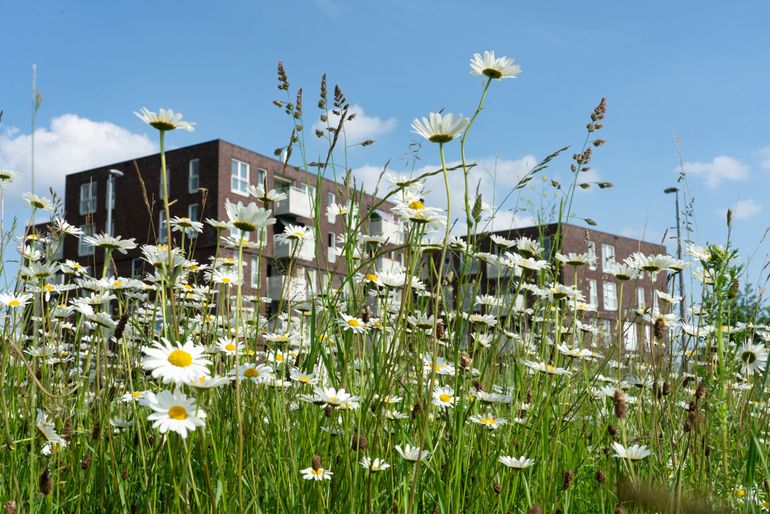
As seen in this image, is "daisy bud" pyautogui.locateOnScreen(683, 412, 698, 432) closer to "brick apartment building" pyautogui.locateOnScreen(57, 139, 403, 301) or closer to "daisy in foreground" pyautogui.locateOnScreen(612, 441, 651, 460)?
"daisy in foreground" pyautogui.locateOnScreen(612, 441, 651, 460)

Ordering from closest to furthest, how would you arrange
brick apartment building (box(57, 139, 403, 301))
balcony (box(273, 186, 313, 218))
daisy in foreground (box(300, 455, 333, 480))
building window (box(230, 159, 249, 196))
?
daisy in foreground (box(300, 455, 333, 480)), brick apartment building (box(57, 139, 403, 301)), building window (box(230, 159, 249, 196)), balcony (box(273, 186, 313, 218))

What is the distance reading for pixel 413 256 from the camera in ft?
5.85

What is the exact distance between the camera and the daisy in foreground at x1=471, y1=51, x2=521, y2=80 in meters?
2.04

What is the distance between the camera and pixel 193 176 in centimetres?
3381

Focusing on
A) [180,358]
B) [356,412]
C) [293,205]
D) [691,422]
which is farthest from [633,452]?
[293,205]

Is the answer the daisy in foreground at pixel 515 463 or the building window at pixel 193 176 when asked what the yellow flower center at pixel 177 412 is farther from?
the building window at pixel 193 176

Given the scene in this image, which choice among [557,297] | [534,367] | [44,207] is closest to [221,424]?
[534,367]

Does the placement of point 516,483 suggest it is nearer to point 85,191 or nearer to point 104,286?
point 104,286

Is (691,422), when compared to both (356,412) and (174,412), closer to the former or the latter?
(356,412)

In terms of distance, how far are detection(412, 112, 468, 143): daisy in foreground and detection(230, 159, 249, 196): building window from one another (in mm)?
31639

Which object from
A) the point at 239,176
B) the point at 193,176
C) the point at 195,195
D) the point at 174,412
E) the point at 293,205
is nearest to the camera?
the point at 174,412

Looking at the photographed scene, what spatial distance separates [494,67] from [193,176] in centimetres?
3315

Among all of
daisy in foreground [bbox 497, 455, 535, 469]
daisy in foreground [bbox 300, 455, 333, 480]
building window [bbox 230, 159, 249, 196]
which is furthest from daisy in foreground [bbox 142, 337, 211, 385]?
building window [bbox 230, 159, 249, 196]

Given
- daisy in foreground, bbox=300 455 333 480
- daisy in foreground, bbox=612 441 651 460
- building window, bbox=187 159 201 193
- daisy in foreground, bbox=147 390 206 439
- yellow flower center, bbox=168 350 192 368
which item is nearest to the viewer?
daisy in foreground, bbox=147 390 206 439
